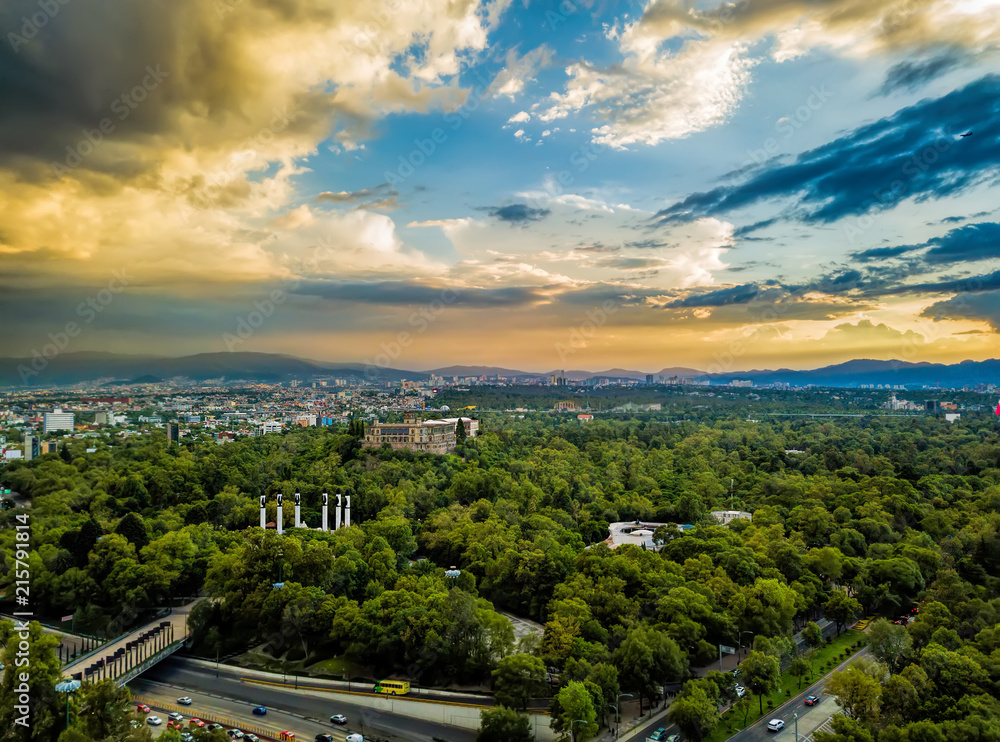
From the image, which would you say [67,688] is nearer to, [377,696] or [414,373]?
[377,696]

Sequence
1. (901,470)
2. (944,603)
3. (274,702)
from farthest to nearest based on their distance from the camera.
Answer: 1. (901,470)
2. (944,603)
3. (274,702)

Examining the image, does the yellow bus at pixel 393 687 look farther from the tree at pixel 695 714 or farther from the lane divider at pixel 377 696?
the tree at pixel 695 714

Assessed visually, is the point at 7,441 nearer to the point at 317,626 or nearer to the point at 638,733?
the point at 317,626

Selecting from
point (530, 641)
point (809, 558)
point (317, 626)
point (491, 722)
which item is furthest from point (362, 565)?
point (809, 558)

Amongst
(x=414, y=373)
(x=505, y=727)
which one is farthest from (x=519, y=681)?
(x=414, y=373)

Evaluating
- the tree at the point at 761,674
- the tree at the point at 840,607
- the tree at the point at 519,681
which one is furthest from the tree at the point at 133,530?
the tree at the point at 840,607

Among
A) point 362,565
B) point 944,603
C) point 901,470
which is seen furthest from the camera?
point 901,470
